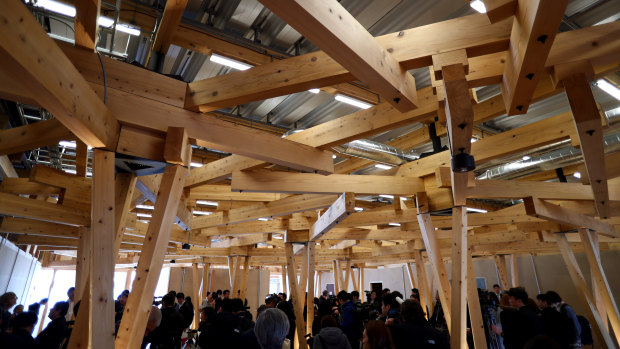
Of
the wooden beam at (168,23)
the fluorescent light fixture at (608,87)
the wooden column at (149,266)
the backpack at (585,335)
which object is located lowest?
the backpack at (585,335)

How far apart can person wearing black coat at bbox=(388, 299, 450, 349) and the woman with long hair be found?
13.6 inches

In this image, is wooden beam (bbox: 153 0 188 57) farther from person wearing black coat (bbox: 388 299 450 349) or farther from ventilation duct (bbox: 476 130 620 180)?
ventilation duct (bbox: 476 130 620 180)

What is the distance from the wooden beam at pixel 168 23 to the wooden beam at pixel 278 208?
13.3 feet

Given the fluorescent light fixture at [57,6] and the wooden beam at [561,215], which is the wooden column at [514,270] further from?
the fluorescent light fixture at [57,6]

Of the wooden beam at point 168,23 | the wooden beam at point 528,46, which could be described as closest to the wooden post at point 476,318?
the wooden beam at point 528,46

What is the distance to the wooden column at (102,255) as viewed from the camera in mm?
2402

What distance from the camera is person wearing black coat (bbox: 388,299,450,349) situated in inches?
121

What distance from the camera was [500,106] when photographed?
5.05 m

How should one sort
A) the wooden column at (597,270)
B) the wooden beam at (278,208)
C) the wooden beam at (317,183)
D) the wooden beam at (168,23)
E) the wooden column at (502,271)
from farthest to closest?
the wooden column at (502,271) < the wooden column at (597,270) < the wooden beam at (278,208) < the wooden beam at (317,183) < the wooden beam at (168,23)

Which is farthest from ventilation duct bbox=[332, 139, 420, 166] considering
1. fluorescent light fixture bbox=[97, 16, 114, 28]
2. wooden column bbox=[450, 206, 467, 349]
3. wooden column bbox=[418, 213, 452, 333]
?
fluorescent light fixture bbox=[97, 16, 114, 28]

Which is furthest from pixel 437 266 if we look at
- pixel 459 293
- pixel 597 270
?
pixel 597 270

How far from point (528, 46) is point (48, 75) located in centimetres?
309

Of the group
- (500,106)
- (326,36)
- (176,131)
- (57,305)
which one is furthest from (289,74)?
(57,305)

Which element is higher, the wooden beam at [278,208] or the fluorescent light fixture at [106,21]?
the fluorescent light fixture at [106,21]
